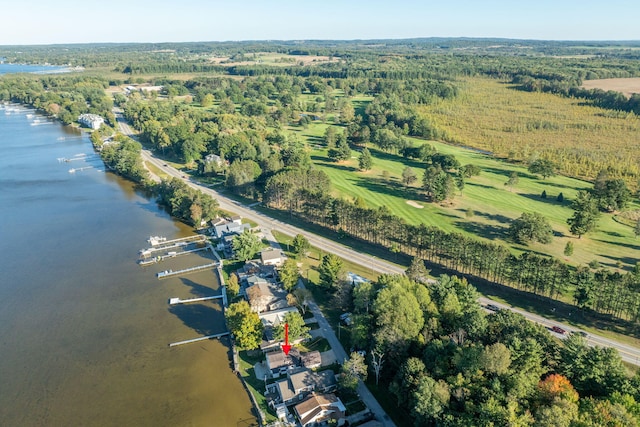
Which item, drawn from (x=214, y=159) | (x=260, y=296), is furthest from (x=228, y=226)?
(x=214, y=159)

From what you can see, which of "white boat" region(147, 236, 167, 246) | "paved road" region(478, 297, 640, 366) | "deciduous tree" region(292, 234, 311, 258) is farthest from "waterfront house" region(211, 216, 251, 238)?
"paved road" region(478, 297, 640, 366)

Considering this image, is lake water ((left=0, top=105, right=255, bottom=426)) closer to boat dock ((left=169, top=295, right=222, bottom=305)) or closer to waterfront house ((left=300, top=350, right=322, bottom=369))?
boat dock ((left=169, top=295, right=222, bottom=305))

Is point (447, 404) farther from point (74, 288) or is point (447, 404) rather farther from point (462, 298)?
point (74, 288)

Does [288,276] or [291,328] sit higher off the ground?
[288,276]

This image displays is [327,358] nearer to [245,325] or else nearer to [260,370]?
[260,370]

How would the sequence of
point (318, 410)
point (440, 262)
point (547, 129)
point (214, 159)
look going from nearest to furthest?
point (318, 410)
point (440, 262)
point (214, 159)
point (547, 129)

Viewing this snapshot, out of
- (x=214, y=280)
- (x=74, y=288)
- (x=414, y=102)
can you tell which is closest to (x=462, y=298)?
(x=214, y=280)
